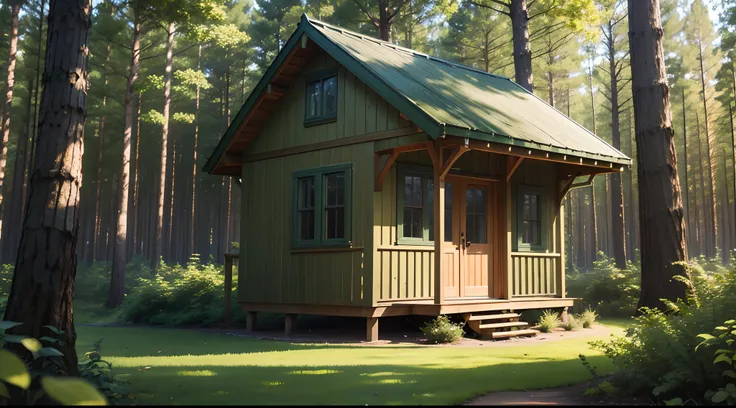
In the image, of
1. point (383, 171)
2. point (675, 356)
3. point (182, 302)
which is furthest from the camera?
point (182, 302)

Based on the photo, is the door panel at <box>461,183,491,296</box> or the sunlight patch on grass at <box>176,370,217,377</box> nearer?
the sunlight patch on grass at <box>176,370,217,377</box>

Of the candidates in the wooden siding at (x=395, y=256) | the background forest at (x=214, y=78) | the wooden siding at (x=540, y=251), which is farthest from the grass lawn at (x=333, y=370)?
the background forest at (x=214, y=78)

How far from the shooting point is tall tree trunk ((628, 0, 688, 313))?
44.7 feet

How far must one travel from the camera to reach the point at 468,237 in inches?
522

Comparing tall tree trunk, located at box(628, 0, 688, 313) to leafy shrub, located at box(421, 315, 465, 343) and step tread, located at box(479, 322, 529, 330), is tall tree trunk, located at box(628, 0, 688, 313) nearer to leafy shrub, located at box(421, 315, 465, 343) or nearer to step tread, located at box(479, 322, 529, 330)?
step tread, located at box(479, 322, 529, 330)

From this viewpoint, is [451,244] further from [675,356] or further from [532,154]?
[675,356]

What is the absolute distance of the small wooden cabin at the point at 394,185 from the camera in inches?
457

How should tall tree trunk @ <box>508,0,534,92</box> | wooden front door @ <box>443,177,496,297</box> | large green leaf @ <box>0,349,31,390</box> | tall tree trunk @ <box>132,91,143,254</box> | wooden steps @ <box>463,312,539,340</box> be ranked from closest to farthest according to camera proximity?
1. large green leaf @ <box>0,349,31,390</box>
2. wooden steps @ <box>463,312,539,340</box>
3. wooden front door @ <box>443,177,496,297</box>
4. tall tree trunk @ <box>508,0,534,92</box>
5. tall tree trunk @ <box>132,91,143,254</box>

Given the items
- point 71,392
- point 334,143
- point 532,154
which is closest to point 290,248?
point 334,143

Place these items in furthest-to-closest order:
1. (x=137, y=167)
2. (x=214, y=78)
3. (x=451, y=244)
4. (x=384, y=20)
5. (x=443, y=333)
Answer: (x=214, y=78) < (x=137, y=167) < (x=384, y=20) < (x=451, y=244) < (x=443, y=333)

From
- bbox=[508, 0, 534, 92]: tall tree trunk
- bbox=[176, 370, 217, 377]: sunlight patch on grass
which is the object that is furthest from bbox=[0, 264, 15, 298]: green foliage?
bbox=[176, 370, 217, 377]: sunlight patch on grass

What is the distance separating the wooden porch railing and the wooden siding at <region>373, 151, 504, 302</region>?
5.23 feet

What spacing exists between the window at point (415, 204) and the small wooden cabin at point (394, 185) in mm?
27

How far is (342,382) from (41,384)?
3.00 m
